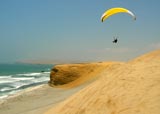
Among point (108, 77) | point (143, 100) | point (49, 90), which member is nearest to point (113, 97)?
point (143, 100)

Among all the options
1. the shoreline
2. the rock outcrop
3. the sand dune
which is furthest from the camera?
the rock outcrop

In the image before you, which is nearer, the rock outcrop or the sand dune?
the sand dune

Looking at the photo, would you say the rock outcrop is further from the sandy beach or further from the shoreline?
the sandy beach

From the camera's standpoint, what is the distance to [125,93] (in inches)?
310

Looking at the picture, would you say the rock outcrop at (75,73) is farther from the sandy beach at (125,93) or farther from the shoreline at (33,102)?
the sandy beach at (125,93)

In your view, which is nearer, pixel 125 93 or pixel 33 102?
pixel 125 93

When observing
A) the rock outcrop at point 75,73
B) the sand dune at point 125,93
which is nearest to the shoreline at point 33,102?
the rock outcrop at point 75,73

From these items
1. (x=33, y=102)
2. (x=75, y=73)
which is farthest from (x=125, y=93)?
(x=75, y=73)

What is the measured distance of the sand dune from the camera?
7.17m

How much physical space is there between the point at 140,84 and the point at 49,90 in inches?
829

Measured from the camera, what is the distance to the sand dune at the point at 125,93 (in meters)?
7.17

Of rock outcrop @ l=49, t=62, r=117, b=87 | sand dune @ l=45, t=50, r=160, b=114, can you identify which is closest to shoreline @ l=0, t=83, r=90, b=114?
rock outcrop @ l=49, t=62, r=117, b=87

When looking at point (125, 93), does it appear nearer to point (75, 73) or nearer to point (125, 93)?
point (125, 93)

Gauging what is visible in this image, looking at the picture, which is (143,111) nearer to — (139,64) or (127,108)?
(127,108)
